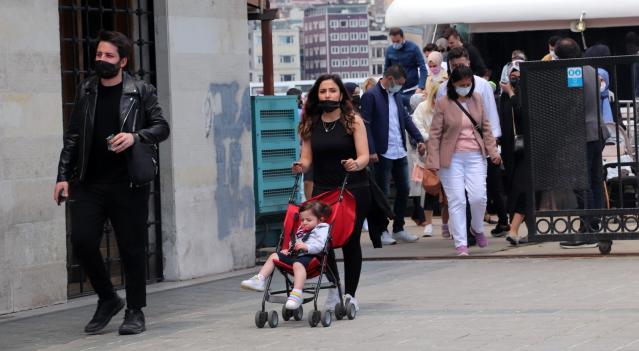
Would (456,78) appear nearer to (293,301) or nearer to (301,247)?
(301,247)

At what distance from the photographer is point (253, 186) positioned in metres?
14.4

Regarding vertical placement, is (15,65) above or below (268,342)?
above

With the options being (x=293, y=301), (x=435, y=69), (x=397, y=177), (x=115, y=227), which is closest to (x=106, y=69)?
(x=115, y=227)

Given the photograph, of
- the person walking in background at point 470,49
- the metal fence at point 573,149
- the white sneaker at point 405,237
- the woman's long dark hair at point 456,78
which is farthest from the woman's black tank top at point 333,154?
the person walking in background at point 470,49

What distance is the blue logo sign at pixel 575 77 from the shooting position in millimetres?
13211

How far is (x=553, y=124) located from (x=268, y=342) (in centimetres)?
509

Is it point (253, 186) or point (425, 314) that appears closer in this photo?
point (425, 314)

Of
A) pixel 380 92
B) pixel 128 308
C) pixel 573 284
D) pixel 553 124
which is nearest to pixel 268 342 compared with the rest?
pixel 128 308

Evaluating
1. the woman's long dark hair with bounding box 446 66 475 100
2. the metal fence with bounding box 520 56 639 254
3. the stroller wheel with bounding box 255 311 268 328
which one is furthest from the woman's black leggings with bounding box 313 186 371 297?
the woman's long dark hair with bounding box 446 66 475 100

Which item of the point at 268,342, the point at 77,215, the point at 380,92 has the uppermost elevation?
the point at 380,92

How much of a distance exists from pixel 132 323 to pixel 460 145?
4777 millimetres

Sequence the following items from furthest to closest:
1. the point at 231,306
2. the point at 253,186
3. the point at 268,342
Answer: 1. the point at 253,186
2. the point at 231,306
3. the point at 268,342

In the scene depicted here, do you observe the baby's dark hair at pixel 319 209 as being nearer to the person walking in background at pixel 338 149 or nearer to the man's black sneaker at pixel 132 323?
the person walking in background at pixel 338 149

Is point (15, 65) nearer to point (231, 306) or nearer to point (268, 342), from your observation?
point (231, 306)
